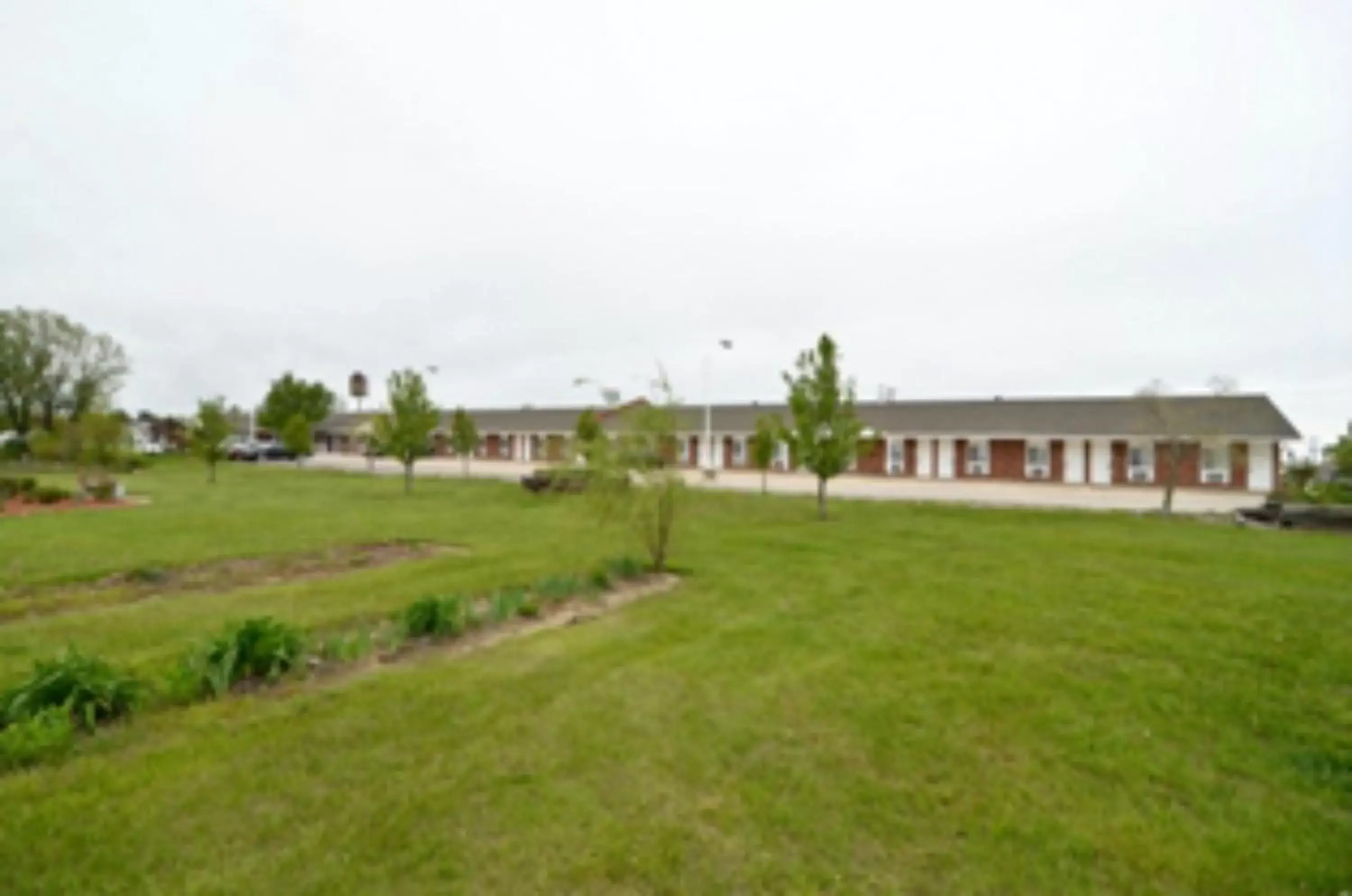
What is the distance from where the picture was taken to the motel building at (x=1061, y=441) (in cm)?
2845

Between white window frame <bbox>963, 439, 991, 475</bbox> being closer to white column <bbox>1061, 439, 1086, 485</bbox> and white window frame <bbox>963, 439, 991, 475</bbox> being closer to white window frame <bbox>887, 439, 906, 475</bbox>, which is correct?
white window frame <bbox>887, 439, 906, 475</bbox>

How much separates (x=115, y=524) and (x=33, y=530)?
1.40 metres

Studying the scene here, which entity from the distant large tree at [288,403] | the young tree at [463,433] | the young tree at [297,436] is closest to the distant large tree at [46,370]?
the distant large tree at [288,403]

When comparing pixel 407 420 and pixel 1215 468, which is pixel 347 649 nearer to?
pixel 407 420

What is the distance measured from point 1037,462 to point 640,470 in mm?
28942

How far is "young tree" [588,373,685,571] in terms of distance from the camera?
1022 cm

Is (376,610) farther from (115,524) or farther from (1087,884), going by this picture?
(115,524)

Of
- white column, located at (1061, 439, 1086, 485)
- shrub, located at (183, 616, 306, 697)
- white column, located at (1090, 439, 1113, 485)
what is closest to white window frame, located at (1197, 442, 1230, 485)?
white column, located at (1090, 439, 1113, 485)

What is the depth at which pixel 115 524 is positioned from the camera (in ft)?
53.5

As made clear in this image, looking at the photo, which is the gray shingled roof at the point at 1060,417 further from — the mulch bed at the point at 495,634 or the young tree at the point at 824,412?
the mulch bed at the point at 495,634

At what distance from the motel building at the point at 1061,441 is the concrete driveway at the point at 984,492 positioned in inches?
45.7

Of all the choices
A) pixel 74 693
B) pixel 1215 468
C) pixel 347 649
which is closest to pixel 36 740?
pixel 74 693

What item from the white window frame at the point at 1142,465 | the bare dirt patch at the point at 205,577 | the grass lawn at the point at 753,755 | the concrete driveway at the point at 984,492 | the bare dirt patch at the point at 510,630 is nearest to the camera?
the grass lawn at the point at 753,755

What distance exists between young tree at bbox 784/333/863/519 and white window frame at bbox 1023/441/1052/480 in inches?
746
